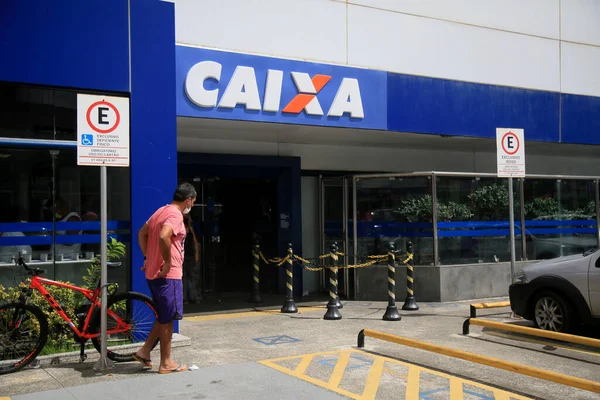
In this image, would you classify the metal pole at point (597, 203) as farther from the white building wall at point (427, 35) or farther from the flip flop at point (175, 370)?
the flip flop at point (175, 370)

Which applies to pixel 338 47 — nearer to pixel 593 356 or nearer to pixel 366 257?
pixel 366 257

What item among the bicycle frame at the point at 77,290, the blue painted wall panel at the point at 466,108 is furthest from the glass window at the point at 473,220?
the bicycle frame at the point at 77,290

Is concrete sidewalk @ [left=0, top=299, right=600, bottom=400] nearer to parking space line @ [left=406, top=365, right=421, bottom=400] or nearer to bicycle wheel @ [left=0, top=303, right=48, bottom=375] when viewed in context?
parking space line @ [left=406, top=365, right=421, bottom=400]

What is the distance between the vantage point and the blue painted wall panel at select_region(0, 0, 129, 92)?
26.1 feet

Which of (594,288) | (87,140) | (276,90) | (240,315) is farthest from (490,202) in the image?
(87,140)

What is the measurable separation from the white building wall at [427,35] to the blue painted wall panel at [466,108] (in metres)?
0.31

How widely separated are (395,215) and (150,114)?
244 inches

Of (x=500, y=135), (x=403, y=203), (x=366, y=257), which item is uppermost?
(x=500, y=135)

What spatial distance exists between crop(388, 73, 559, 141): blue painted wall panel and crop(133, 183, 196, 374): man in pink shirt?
6.67 meters

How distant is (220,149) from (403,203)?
13.0ft

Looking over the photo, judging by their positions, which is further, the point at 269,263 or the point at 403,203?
the point at 269,263

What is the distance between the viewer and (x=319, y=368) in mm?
7348

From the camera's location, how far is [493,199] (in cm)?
1382

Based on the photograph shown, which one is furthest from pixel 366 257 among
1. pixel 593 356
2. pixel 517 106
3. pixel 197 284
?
pixel 593 356
